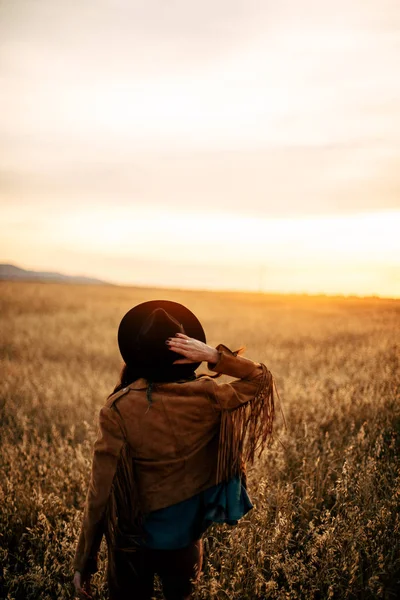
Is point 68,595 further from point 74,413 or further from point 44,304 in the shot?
point 44,304

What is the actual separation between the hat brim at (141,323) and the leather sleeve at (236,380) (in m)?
0.12

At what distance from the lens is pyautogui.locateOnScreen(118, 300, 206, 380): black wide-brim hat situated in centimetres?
166

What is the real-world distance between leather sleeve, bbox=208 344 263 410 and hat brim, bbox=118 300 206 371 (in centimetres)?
12

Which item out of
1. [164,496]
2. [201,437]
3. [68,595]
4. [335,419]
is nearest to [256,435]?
[201,437]

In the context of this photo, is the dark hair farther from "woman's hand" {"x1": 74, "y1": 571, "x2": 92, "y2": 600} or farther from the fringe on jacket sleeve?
"woman's hand" {"x1": 74, "y1": 571, "x2": 92, "y2": 600}

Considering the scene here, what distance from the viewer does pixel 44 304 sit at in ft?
68.6

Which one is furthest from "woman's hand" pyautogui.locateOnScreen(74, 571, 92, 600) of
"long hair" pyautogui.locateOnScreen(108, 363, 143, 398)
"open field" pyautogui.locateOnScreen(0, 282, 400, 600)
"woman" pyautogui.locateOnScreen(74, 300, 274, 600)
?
"long hair" pyautogui.locateOnScreen(108, 363, 143, 398)

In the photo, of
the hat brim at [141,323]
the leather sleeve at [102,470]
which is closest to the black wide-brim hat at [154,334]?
the hat brim at [141,323]

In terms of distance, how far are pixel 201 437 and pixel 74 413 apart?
4.18m

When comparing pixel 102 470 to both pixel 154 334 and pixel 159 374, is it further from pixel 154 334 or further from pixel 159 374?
pixel 154 334

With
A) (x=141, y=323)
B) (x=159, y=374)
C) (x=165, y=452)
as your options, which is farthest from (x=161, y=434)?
(x=141, y=323)

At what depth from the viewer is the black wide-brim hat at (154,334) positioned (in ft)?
5.43

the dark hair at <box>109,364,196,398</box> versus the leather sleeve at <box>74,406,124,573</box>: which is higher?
the dark hair at <box>109,364,196,398</box>

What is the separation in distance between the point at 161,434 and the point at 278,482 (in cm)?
182
